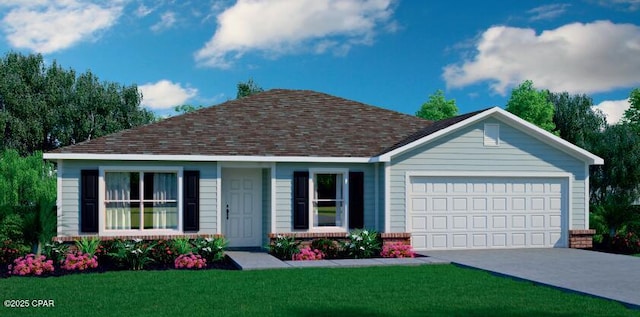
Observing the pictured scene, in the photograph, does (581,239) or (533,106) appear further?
(533,106)

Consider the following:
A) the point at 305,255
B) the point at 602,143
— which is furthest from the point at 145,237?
the point at 602,143

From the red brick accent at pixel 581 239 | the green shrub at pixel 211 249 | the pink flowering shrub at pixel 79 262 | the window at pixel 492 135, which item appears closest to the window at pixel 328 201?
the green shrub at pixel 211 249

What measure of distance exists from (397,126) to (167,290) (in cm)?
1085

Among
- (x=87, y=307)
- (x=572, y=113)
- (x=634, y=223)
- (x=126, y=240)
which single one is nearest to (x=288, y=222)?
(x=126, y=240)

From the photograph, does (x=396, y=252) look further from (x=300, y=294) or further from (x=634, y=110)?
(x=634, y=110)

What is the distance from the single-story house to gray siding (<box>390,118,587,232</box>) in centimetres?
3

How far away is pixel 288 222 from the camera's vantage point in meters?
17.2

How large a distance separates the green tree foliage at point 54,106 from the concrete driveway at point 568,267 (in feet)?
94.5

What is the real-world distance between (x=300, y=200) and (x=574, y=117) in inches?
1415

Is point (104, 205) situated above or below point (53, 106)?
below

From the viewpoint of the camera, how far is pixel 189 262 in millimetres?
14414

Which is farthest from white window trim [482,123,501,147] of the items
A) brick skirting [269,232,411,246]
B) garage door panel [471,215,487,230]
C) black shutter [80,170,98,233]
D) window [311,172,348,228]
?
black shutter [80,170,98,233]

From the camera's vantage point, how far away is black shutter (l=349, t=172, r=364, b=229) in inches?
688

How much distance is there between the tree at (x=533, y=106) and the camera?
4756 cm
